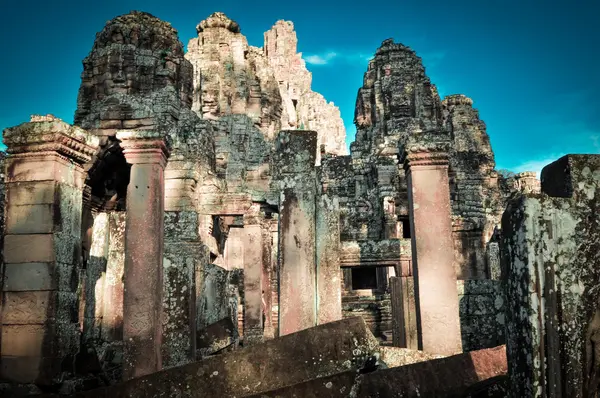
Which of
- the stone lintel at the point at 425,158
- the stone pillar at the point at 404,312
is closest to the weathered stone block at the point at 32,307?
the stone lintel at the point at 425,158

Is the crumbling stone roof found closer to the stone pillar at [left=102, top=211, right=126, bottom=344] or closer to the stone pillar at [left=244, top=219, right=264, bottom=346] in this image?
the stone pillar at [left=244, top=219, right=264, bottom=346]

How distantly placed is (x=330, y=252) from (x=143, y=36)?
39.9 ft

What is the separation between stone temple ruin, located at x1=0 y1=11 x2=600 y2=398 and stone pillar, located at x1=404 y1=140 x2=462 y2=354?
1.1 inches

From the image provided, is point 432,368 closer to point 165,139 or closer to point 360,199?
point 165,139

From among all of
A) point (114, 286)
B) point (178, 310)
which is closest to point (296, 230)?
point (178, 310)

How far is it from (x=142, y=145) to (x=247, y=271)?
861cm

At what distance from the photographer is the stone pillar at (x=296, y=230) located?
7.29m

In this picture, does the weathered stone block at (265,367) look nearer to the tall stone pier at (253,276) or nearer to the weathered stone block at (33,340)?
the weathered stone block at (33,340)

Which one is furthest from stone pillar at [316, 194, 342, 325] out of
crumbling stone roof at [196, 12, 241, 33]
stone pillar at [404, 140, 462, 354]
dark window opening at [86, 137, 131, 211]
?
crumbling stone roof at [196, 12, 241, 33]

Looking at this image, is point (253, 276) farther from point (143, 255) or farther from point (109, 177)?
point (143, 255)

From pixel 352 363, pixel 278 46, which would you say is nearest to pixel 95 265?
pixel 352 363

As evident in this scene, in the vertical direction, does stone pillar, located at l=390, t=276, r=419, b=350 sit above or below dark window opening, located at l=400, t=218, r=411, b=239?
below

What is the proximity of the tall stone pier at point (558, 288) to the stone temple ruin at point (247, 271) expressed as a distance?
12 mm

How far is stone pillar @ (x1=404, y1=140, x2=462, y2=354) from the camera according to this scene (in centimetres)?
679
